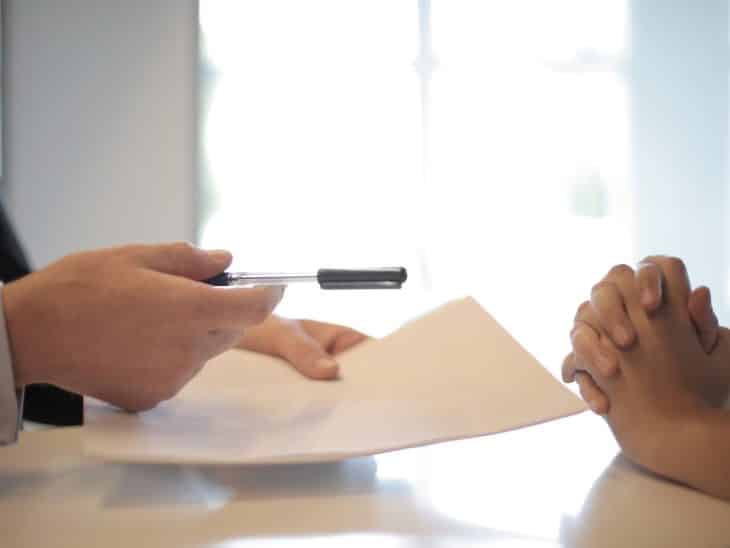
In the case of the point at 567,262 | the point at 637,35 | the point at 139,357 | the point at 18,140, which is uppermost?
the point at 637,35

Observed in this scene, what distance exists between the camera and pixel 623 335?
347 mm

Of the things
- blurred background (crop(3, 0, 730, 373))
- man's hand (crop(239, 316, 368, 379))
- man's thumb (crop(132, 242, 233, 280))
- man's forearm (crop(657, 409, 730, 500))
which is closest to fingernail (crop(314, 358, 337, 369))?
man's hand (crop(239, 316, 368, 379))

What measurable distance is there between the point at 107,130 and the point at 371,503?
1.97 meters

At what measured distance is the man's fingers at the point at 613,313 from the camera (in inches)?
13.7

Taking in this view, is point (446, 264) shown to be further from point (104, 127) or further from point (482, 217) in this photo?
point (104, 127)

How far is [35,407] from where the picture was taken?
2.10 feet

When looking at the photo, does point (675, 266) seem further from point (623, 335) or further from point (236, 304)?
point (236, 304)

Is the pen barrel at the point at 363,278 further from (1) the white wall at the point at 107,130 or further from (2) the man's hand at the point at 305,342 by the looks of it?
(1) the white wall at the point at 107,130

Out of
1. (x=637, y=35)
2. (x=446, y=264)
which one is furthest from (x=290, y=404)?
(x=637, y=35)

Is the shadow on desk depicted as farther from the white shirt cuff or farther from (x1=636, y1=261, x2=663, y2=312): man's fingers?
the white shirt cuff

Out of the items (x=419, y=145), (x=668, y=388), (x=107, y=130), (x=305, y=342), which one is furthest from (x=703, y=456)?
(x=107, y=130)

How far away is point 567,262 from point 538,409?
186 centimetres

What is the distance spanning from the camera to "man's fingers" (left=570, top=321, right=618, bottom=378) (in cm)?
35

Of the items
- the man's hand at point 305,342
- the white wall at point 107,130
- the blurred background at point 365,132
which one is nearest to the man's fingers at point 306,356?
the man's hand at point 305,342
